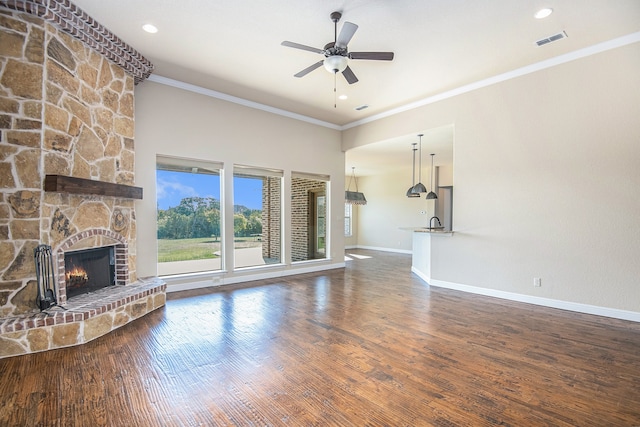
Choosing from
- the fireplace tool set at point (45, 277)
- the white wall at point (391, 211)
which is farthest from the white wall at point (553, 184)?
the fireplace tool set at point (45, 277)

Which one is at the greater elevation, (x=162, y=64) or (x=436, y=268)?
(x=162, y=64)

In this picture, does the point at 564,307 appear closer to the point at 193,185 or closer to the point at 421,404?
the point at 421,404

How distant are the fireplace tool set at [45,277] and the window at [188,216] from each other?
1805mm

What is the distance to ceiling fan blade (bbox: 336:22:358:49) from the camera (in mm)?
2848

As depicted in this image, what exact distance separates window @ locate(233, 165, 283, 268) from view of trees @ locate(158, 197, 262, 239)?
0.02m

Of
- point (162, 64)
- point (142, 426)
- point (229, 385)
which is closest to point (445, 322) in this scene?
point (229, 385)

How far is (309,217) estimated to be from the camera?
25.3ft

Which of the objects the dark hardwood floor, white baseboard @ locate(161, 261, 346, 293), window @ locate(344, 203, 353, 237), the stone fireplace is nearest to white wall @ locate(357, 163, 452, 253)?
window @ locate(344, 203, 353, 237)

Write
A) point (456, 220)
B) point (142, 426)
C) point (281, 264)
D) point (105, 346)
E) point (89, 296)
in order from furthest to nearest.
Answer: point (281, 264), point (456, 220), point (89, 296), point (105, 346), point (142, 426)

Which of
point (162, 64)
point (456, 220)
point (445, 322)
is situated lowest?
point (445, 322)

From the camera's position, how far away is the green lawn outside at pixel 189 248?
5.13 m

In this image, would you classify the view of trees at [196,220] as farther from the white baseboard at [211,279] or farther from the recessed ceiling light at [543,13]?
the recessed ceiling light at [543,13]

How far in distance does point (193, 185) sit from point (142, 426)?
13.8ft

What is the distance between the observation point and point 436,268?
570cm
